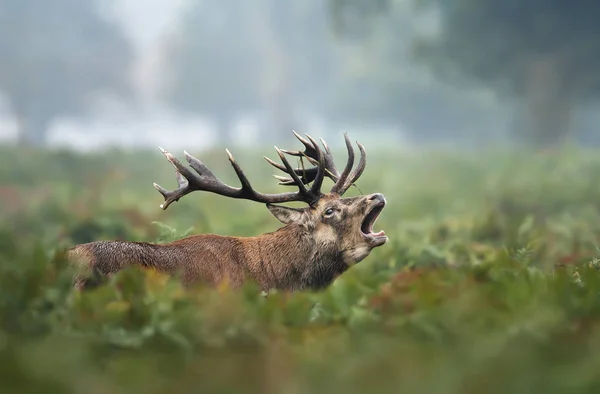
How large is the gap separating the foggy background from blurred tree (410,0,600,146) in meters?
3.69

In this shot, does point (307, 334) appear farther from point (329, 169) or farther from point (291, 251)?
point (329, 169)

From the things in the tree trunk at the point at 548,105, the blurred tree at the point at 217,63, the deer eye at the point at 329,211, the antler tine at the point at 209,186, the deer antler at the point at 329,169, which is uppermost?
the blurred tree at the point at 217,63

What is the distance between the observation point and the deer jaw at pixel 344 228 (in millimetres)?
7281

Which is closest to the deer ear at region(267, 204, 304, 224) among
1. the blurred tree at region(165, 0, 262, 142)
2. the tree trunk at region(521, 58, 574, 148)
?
the tree trunk at region(521, 58, 574, 148)

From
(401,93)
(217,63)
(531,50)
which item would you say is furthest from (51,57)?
(531,50)

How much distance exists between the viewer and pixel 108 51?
68.9m

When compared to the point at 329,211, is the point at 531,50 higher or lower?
higher

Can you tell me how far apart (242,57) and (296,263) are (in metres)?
67.5

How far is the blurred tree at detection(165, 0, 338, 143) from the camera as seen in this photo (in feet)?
237

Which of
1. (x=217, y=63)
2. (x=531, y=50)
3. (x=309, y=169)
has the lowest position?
(x=309, y=169)

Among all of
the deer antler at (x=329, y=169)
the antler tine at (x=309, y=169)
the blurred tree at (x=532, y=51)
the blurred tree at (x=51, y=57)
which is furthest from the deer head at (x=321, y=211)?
the blurred tree at (x=51, y=57)

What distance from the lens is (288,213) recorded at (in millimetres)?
7500

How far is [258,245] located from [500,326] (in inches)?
132

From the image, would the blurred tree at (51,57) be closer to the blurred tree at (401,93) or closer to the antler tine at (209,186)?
the blurred tree at (401,93)
